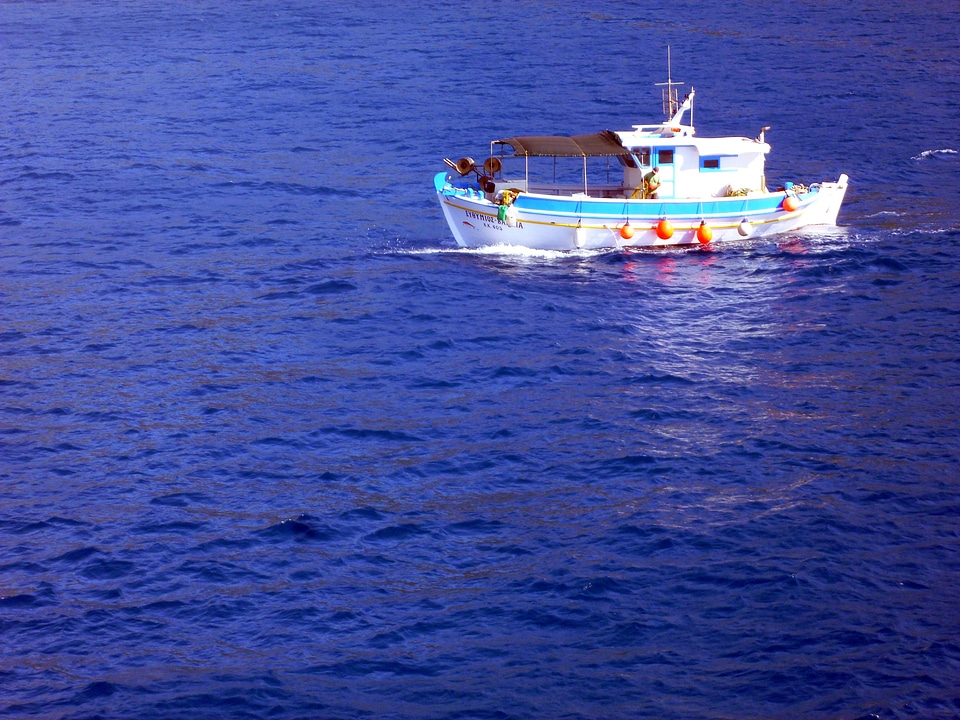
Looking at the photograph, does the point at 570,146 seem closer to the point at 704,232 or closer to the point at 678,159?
the point at 678,159

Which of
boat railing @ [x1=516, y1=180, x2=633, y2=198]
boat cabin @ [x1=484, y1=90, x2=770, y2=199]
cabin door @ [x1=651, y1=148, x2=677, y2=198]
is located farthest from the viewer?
boat railing @ [x1=516, y1=180, x2=633, y2=198]

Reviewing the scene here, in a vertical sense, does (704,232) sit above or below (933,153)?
below

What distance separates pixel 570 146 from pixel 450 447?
15.2 metres

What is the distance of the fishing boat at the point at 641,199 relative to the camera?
121 ft

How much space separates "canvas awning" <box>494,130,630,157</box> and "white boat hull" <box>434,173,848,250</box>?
1420 millimetres

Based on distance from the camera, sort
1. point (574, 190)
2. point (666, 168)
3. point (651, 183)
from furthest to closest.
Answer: point (574, 190) < point (666, 168) < point (651, 183)

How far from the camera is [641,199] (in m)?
37.6

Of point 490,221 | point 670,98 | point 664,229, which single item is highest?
point 670,98

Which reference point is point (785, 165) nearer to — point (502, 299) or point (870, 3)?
point (502, 299)

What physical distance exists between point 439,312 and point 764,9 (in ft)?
194

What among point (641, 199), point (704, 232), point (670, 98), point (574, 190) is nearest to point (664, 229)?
point (641, 199)

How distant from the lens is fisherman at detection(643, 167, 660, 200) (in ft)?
124

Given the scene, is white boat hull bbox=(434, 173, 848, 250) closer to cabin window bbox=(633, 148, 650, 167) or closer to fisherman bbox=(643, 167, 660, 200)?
fisherman bbox=(643, 167, 660, 200)

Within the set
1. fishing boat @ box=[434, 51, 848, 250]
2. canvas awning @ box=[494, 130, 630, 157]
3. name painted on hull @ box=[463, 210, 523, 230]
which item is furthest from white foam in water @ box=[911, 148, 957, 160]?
name painted on hull @ box=[463, 210, 523, 230]
